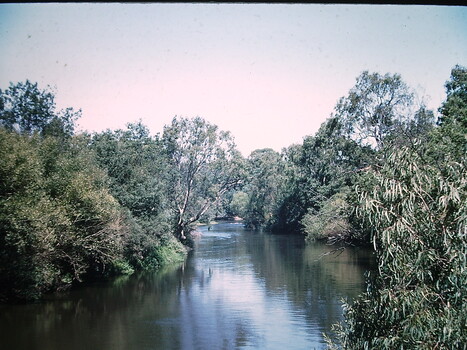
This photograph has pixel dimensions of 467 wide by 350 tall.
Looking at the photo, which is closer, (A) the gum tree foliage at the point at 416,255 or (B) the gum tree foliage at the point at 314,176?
(A) the gum tree foliage at the point at 416,255

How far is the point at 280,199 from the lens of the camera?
5181 centimetres

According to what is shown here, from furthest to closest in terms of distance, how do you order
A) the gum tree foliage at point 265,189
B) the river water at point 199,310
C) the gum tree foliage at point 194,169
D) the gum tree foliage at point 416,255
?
the gum tree foliage at point 265,189 → the gum tree foliage at point 194,169 → the river water at point 199,310 → the gum tree foliage at point 416,255

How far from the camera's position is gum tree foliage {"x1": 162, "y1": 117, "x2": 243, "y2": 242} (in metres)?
35.3

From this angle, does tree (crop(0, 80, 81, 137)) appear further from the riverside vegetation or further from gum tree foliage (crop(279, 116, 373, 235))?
gum tree foliage (crop(279, 116, 373, 235))

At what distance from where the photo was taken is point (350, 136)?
31.7m

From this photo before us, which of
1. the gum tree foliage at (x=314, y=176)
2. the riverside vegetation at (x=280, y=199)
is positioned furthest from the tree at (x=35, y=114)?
the gum tree foliage at (x=314, y=176)

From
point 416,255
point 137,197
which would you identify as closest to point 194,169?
point 137,197

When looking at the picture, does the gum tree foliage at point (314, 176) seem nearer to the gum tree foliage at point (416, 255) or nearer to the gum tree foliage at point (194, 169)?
the gum tree foliage at point (194, 169)

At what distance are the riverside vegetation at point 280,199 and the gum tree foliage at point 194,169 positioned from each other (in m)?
0.10

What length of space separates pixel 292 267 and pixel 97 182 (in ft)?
38.8

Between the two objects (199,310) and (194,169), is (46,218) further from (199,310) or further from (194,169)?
(194,169)

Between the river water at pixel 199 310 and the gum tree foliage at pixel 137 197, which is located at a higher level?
the gum tree foliage at pixel 137 197

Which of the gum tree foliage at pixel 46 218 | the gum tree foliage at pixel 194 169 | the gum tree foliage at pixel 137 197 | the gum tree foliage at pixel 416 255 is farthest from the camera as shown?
the gum tree foliage at pixel 194 169

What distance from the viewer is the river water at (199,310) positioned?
13.1 meters
